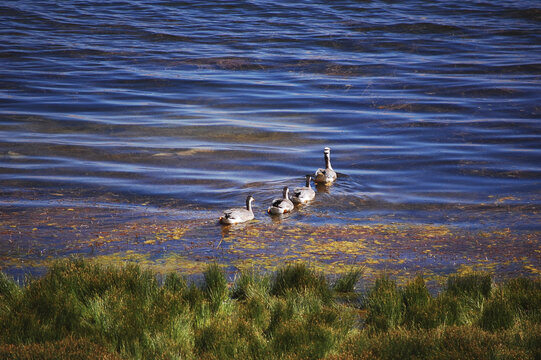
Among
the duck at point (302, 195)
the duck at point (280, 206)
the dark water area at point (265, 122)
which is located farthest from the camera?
the duck at point (302, 195)

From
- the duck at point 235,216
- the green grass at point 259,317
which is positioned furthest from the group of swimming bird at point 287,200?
the green grass at point 259,317

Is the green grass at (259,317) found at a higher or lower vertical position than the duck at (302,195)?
higher

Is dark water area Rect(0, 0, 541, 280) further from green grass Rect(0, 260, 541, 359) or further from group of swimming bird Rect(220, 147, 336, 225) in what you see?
green grass Rect(0, 260, 541, 359)

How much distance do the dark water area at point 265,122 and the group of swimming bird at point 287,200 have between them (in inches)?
12.4

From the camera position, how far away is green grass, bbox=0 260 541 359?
6.86 meters

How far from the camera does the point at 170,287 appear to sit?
28.1ft

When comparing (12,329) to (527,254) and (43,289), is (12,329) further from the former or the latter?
(527,254)

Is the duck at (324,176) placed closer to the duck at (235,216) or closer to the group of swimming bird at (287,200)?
the group of swimming bird at (287,200)

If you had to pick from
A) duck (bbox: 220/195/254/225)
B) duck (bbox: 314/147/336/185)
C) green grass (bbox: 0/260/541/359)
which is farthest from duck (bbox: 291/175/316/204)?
green grass (bbox: 0/260/541/359)

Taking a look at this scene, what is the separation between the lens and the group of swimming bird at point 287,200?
40.6 feet

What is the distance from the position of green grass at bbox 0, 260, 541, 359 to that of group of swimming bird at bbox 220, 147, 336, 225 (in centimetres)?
324

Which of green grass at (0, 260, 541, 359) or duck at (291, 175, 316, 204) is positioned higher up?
green grass at (0, 260, 541, 359)

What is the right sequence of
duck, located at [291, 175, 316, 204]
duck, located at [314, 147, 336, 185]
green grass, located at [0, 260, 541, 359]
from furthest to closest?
duck, located at [314, 147, 336, 185] → duck, located at [291, 175, 316, 204] → green grass, located at [0, 260, 541, 359]

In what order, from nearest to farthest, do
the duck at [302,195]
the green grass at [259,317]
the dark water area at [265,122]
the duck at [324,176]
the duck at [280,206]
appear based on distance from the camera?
the green grass at [259,317], the duck at [280,206], the dark water area at [265,122], the duck at [302,195], the duck at [324,176]
